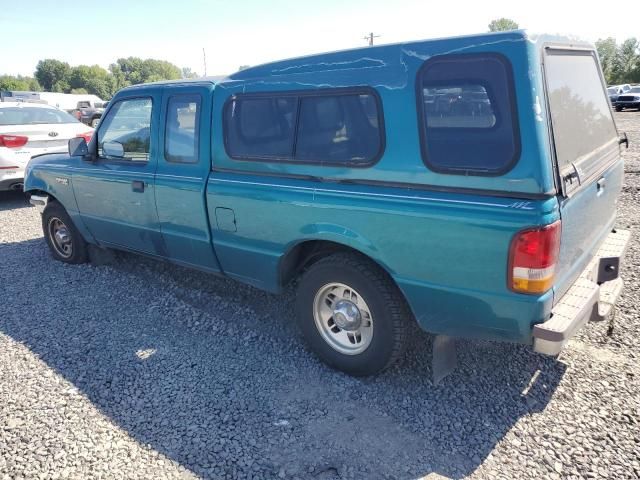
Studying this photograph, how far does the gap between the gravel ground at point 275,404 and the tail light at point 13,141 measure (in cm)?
457

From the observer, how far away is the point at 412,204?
8.66ft

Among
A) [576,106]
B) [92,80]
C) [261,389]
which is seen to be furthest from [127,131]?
[92,80]

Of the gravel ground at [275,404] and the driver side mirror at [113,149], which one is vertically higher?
the driver side mirror at [113,149]

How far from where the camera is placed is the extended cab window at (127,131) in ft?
13.6

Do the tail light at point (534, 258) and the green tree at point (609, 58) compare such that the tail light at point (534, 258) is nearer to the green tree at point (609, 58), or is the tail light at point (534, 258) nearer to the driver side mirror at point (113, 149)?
the driver side mirror at point (113, 149)

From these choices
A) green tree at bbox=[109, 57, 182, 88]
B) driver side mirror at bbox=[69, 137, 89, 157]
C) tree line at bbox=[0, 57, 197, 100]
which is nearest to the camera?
driver side mirror at bbox=[69, 137, 89, 157]

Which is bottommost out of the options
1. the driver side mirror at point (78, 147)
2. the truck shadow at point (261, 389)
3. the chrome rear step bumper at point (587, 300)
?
the truck shadow at point (261, 389)

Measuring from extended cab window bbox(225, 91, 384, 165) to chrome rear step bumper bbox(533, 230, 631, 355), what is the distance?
1.28m

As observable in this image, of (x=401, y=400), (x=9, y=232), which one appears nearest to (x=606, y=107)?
(x=401, y=400)

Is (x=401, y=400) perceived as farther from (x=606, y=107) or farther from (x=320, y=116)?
(x=606, y=107)

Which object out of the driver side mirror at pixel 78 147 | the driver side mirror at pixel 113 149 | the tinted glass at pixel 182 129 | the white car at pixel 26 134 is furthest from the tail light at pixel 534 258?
the white car at pixel 26 134

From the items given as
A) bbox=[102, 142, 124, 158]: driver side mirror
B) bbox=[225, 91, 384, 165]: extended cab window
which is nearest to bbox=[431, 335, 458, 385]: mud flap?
bbox=[225, 91, 384, 165]: extended cab window

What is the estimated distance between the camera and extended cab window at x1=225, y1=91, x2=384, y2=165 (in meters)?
2.87

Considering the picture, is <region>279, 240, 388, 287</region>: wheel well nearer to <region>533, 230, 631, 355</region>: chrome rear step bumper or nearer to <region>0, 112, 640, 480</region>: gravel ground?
<region>0, 112, 640, 480</region>: gravel ground
